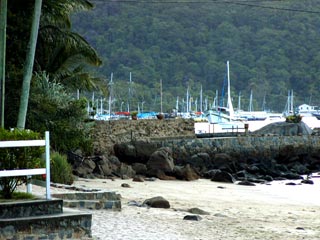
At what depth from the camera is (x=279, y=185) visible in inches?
1288

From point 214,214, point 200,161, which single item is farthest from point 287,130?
point 214,214

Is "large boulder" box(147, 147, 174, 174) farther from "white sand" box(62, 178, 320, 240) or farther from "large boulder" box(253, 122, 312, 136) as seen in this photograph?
"large boulder" box(253, 122, 312, 136)

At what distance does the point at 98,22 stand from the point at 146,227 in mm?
88066

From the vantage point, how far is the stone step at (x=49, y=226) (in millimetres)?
11727

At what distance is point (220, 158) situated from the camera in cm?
4006

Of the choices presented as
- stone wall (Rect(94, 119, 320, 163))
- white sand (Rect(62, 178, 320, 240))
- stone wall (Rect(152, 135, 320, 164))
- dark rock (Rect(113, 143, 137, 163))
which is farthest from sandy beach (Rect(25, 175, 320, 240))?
stone wall (Rect(152, 135, 320, 164))

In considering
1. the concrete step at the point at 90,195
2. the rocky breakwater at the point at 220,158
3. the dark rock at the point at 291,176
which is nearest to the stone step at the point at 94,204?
the concrete step at the point at 90,195

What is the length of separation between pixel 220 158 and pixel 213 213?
2136 cm

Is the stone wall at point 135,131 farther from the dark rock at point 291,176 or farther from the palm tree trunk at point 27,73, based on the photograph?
the palm tree trunk at point 27,73

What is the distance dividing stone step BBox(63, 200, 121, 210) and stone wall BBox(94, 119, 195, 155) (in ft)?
60.7

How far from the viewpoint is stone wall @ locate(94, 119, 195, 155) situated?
3547 centimetres

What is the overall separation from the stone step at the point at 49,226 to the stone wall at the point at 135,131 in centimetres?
2227

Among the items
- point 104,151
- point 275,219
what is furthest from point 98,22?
point 275,219

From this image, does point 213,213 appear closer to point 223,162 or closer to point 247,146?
point 223,162
